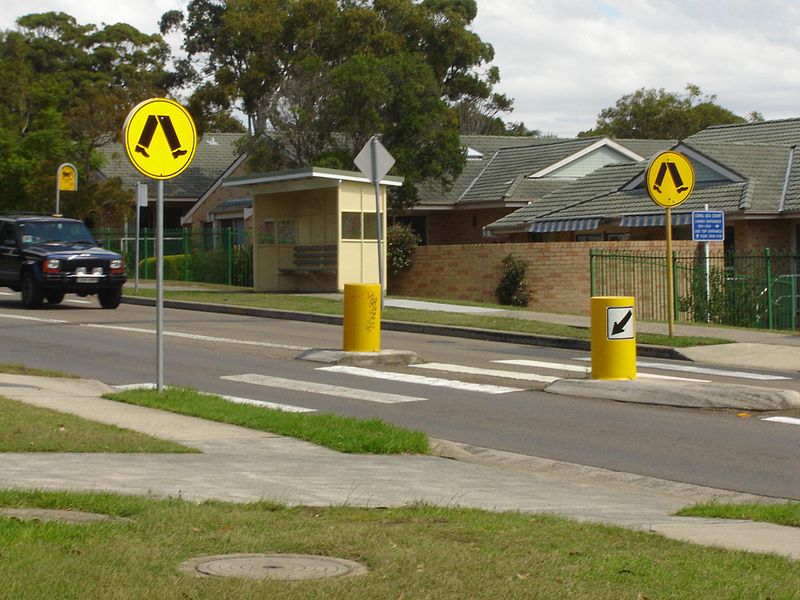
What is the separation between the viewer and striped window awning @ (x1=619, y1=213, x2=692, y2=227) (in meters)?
31.9

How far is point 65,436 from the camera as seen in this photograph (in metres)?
9.54

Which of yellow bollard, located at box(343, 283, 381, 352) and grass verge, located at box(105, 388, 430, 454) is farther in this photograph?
yellow bollard, located at box(343, 283, 381, 352)

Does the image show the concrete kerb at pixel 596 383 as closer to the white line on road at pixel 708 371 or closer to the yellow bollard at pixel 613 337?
the yellow bollard at pixel 613 337

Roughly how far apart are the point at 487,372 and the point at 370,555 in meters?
9.99

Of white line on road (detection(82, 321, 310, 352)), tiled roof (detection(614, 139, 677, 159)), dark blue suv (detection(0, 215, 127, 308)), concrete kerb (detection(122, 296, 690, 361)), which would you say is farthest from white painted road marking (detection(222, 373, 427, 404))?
tiled roof (detection(614, 139, 677, 159))

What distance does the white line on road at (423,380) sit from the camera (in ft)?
45.9

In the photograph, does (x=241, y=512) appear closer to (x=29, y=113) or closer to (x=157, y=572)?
(x=157, y=572)

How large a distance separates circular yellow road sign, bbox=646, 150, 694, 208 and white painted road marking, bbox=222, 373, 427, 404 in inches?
262

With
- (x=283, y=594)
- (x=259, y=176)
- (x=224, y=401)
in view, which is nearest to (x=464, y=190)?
(x=259, y=176)

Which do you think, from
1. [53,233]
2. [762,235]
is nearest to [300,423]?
[53,233]

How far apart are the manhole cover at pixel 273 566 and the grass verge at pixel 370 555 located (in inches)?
3.3

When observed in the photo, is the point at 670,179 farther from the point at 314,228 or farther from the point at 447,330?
the point at 314,228

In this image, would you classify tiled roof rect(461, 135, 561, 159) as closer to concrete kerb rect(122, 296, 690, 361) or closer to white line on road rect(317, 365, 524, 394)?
concrete kerb rect(122, 296, 690, 361)

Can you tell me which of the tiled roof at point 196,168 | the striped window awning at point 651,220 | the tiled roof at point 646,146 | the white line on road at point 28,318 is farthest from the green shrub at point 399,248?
the tiled roof at point 196,168
